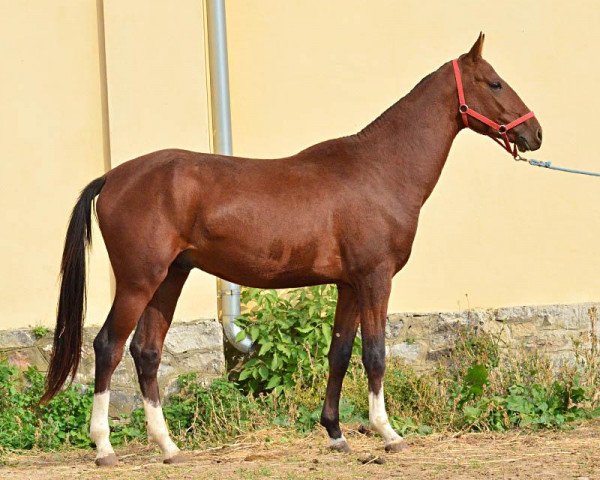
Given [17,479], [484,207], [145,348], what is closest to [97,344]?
[145,348]

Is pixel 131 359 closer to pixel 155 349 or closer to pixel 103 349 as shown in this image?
pixel 155 349

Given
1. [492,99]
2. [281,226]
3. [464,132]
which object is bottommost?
[281,226]

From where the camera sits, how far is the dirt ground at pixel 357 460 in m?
5.58

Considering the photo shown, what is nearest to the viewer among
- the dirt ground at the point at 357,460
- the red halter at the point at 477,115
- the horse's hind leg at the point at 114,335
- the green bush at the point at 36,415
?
the dirt ground at the point at 357,460

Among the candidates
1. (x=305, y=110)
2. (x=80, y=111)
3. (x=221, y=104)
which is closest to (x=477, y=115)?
(x=305, y=110)

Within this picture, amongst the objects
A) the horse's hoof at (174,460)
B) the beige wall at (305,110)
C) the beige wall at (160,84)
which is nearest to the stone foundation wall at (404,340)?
the beige wall at (305,110)

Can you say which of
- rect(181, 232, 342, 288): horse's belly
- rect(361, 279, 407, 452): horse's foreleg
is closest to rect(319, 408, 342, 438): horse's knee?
rect(361, 279, 407, 452): horse's foreleg

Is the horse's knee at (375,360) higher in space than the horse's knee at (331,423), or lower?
higher

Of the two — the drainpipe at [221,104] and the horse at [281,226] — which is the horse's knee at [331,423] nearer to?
the horse at [281,226]

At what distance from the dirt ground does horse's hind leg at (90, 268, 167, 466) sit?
0.85ft

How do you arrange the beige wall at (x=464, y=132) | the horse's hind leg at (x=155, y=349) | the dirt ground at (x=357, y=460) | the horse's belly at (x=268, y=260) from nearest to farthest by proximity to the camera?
the dirt ground at (x=357, y=460) < the horse's belly at (x=268, y=260) < the horse's hind leg at (x=155, y=349) < the beige wall at (x=464, y=132)

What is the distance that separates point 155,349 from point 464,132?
314cm

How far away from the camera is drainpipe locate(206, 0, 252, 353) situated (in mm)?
7449

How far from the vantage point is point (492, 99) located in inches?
249
